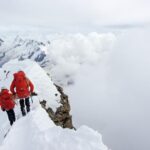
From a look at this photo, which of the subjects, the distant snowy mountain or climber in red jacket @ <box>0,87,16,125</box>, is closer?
the distant snowy mountain

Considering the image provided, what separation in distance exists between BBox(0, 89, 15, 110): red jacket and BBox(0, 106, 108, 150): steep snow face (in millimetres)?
1223

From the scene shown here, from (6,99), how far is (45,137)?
606 centimetres

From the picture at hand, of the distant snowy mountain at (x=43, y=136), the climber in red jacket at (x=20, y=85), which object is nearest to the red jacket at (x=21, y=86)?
the climber in red jacket at (x=20, y=85)

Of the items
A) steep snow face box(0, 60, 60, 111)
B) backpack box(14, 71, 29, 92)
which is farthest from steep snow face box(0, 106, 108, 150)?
steep snow face box(0, 60, 60, 111)

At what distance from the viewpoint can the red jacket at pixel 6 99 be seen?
22.3m

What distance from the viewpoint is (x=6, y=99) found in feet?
73.7

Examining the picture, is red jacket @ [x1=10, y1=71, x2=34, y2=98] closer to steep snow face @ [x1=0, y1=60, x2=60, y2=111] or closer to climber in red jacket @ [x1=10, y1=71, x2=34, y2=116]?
climber in red jacket @ [x1=10, y1=71, x2=34, y2=116]

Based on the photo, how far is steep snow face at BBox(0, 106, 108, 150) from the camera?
15.1 metres

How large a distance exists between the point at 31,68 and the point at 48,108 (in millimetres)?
8417

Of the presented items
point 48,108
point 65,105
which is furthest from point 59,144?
point 65,105

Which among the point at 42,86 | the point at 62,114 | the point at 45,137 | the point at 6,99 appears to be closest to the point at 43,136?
the point at 45,137

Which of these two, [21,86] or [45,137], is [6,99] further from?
[45,137]

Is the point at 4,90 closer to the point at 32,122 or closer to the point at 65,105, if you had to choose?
the point at 32,122

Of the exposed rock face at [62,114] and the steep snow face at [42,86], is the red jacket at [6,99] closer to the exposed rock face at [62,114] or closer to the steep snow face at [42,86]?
the steep snow face at [42,86]
